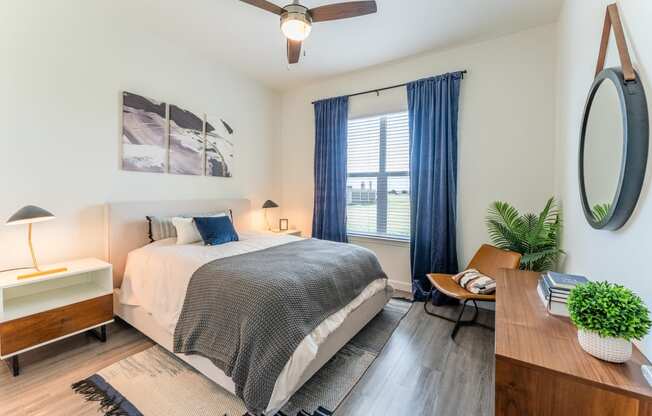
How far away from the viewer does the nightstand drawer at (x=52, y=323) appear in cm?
183

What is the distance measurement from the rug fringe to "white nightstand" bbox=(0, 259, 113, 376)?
472mm

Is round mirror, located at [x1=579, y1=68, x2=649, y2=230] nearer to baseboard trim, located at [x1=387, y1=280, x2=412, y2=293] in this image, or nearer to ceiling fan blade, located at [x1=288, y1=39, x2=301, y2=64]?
ceiling fan blade, located at [x1=288, y1=39, x2=301, y2=64]

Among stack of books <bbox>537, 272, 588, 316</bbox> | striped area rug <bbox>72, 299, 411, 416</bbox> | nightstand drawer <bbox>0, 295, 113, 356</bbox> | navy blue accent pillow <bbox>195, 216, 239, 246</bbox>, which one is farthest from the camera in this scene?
navy blue accent pillow <bbox>195, 216, 239, 246</bbox>

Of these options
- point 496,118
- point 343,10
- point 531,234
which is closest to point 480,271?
point 531,234

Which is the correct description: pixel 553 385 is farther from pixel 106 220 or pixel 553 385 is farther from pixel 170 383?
pixel 106 220

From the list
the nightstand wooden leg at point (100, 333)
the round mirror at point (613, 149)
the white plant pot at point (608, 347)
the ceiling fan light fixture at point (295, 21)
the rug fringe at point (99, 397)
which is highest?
the ceiling fan light fixture at point (295, 21)

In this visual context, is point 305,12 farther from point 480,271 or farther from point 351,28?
point 480,271

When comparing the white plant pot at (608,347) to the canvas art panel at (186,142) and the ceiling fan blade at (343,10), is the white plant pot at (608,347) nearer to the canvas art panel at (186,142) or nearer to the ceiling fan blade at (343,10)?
the ceiling fan blade at (343,10)

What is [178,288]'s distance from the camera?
2.03m

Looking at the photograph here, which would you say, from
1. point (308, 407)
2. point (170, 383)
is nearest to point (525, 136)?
point (308, 407)

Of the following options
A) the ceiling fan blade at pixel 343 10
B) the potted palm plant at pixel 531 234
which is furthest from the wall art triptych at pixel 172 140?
the potted palm plant at pixel 531 234

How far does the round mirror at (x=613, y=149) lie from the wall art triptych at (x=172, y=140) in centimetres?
352

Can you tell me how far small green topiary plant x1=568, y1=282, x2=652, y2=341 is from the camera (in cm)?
83

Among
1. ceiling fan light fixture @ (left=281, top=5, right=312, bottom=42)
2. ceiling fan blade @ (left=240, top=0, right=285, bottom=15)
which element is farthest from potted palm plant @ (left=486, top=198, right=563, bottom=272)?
ceiling fan blade @ (left=240, top=0, right=285, bottom=15)
